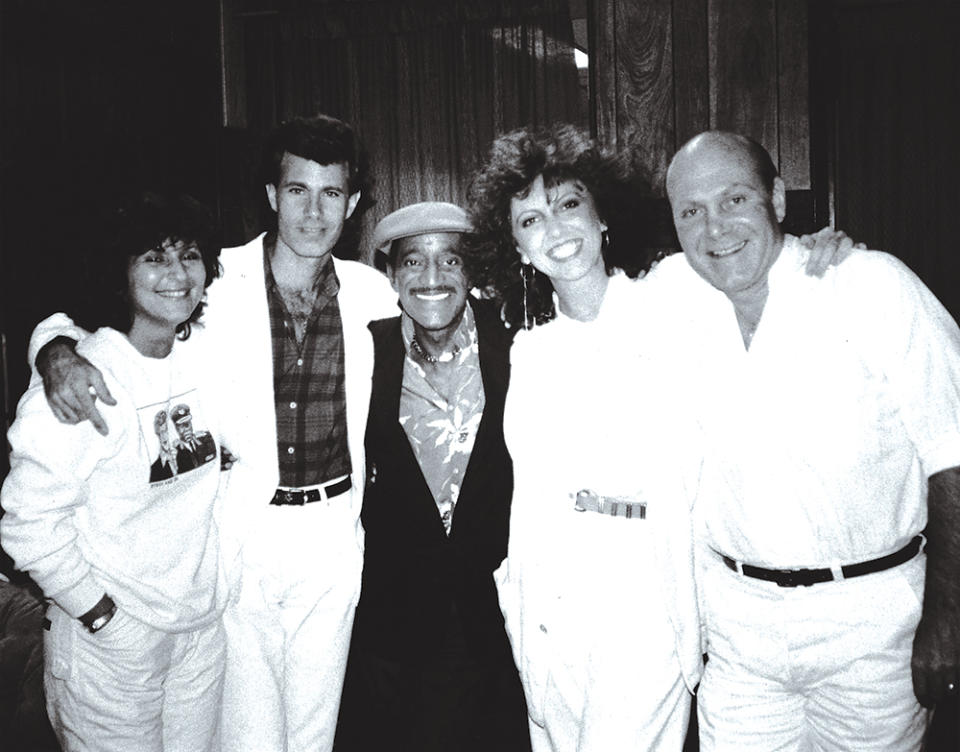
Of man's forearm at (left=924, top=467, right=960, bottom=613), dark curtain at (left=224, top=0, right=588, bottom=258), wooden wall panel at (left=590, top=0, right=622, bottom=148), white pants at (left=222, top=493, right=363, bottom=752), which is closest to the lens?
man's forearm at (left=924, top=467, right=960, bottom=613)

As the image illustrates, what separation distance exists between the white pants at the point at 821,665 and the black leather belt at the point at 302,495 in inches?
45.6

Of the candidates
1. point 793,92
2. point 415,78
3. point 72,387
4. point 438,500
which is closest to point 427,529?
point 438,500

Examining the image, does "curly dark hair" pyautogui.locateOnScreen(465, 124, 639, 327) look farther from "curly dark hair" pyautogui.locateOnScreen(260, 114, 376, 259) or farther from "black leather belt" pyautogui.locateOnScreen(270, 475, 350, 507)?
"black leather belt" pyautogui.locateOnScreen(270, 475, 350, 507)

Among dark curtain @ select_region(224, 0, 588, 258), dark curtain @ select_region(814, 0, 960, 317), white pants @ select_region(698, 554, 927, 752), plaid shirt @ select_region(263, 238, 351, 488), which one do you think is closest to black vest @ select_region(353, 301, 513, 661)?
plaid shirt @ select_region(263, 238, 351, 488)

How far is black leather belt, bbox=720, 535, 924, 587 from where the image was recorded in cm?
192

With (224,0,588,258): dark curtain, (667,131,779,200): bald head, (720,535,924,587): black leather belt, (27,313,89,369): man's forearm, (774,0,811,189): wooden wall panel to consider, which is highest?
(224,0,588,258): dark curtain

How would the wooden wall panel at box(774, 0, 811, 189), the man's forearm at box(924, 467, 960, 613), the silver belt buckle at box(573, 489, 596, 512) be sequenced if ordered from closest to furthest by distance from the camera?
the man's forearm at box(924, 467, 960, 613) < the silver belt buckle at box(573, 489, 596, 512) < the wooden wall panel at box(774, 0, 811, 189)

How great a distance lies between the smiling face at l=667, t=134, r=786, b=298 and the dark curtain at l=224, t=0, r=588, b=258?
455cm

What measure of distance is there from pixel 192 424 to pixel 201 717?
2.65 feet

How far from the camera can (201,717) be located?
7.71 ft

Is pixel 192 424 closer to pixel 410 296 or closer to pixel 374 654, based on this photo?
pixel 410 296

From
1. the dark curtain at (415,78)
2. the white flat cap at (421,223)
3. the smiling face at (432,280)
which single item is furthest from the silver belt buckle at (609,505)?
the dark curtain at (415,78)

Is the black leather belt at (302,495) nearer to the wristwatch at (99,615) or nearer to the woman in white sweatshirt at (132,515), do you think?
the woman in white sweatshirt at (132,515)

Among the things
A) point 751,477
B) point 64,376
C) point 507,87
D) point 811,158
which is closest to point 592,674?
point 751,477
